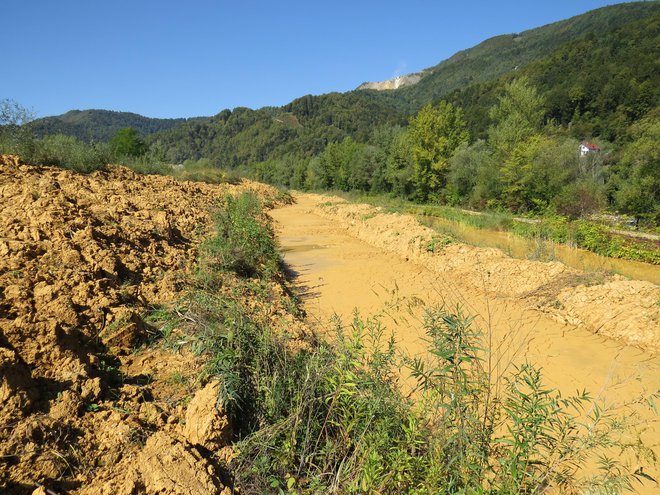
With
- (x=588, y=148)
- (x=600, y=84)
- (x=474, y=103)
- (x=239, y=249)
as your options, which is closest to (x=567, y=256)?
(x=239, y=249)

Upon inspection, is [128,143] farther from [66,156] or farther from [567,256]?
[567,256]

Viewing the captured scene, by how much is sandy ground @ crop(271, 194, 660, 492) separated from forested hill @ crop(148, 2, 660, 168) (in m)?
23.2

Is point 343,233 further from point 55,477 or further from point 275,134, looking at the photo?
point 275,134

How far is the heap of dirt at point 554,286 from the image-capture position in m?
6.08

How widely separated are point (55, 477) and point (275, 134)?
5937 inches

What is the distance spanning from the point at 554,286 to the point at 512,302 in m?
0.96

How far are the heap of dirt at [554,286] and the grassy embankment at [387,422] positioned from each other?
1731mm

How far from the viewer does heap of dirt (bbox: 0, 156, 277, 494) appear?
2.12 meters

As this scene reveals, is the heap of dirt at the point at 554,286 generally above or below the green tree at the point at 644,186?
below

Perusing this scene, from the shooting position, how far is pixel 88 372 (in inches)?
114

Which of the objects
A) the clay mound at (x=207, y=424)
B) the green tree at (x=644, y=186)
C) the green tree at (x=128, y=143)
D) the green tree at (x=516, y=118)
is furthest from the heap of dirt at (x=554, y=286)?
the green tree at (x=128, y=143)

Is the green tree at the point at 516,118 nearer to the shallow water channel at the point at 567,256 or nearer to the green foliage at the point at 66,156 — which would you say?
the shallow water channel at the point at 567,256

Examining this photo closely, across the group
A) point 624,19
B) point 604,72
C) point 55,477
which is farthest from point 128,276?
point 624,19

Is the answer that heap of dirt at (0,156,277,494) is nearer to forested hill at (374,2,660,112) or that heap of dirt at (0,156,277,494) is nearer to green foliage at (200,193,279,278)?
green foliage at (200,193,279,278)
